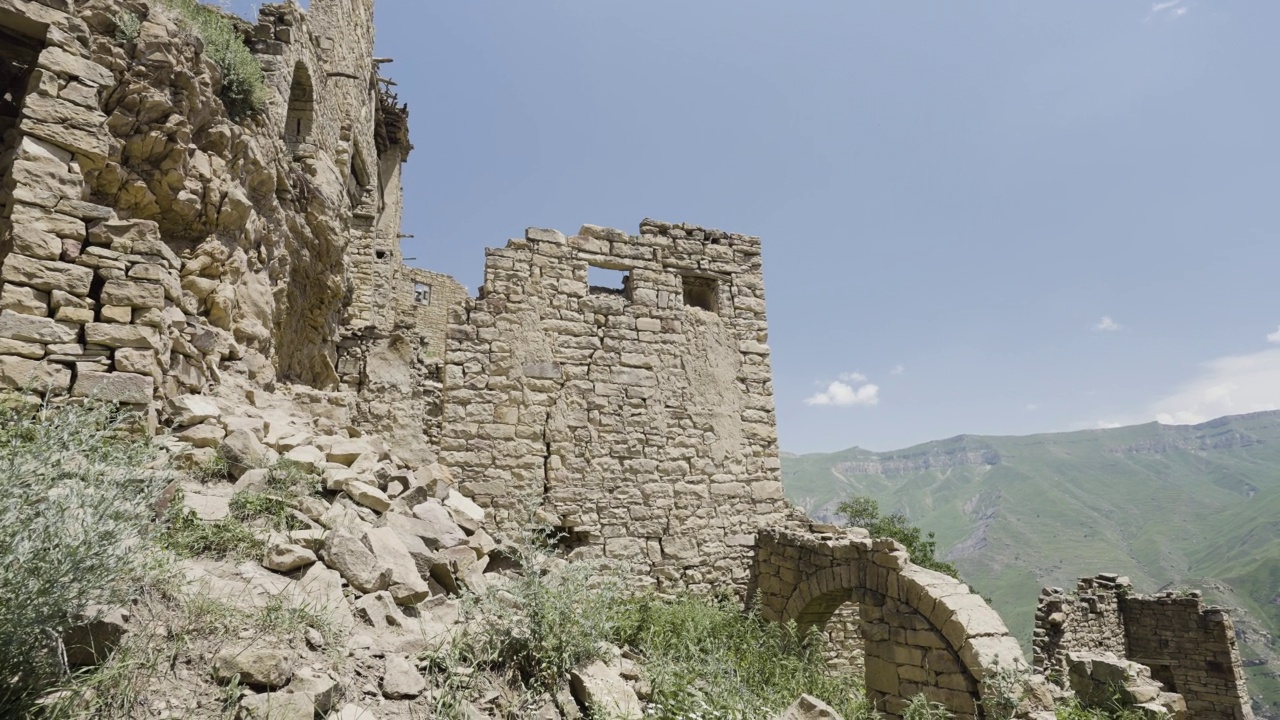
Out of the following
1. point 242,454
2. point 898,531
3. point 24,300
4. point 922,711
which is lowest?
point 898,531

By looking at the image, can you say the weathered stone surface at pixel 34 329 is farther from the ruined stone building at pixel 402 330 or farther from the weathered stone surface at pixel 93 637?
the weathered stone surface at pixel 93 637

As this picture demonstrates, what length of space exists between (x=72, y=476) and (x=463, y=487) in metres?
4.57

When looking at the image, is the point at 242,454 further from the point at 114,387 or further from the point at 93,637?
the point at 93,637

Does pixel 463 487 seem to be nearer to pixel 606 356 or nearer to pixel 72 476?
pixel 606 356

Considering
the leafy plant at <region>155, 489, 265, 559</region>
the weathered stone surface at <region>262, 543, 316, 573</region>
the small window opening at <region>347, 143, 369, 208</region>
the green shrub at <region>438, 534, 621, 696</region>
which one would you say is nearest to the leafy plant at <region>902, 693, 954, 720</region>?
the green shrub at <region>438, 534, 621, 696</region>

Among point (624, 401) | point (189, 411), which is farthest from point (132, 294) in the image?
point (624, 401)

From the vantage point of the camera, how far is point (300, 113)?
9.21 meters

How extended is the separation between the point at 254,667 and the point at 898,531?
22.7 m

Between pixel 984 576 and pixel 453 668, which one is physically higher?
pixel 453 668

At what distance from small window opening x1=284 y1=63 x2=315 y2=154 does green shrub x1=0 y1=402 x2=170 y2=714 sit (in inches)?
302

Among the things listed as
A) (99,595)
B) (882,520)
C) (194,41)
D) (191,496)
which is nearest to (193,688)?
(99,595)

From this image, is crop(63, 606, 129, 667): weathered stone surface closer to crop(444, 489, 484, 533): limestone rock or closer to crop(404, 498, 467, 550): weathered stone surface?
crop(404, 498, 467, 550): weathered stone surface

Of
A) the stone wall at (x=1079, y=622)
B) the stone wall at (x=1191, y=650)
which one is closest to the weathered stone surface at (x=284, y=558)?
the stone wall at (x=1079, y=622)

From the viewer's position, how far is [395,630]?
134 inches
